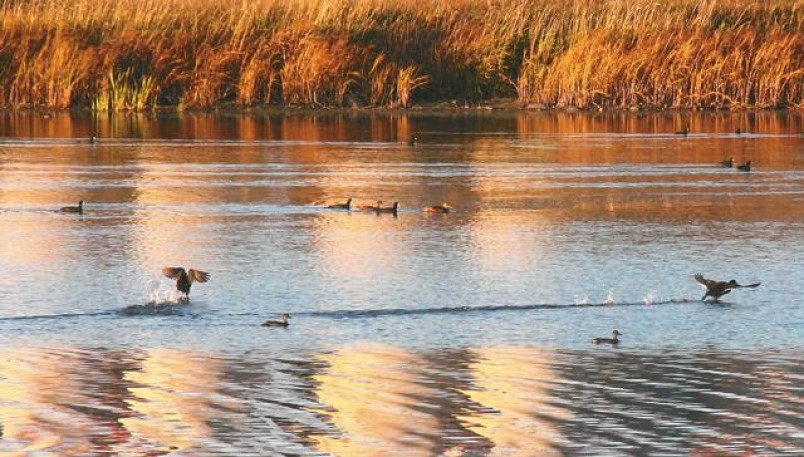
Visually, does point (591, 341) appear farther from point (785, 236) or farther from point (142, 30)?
point (142, 30)

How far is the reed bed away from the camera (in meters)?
33.1

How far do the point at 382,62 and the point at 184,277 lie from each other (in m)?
21.7

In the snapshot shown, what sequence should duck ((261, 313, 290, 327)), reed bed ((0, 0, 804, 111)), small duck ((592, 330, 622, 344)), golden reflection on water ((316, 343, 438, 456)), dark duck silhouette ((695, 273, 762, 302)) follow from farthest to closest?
reed bed ((0, 0, 804, 111)) < dark duck silhouette ((695, 273, 762, 302)) < duck ((261, 313, 290, 327)) < small duck ((592, 330, 622, 344)) < golden reflection on water ((316, 343, 438, 456))

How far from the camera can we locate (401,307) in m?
12.3

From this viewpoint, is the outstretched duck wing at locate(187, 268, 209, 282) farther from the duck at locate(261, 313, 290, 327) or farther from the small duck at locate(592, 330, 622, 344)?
the small duck at locate(592, 330, 622, 344)

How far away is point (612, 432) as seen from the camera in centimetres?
861

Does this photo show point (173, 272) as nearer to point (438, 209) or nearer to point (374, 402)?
point (374, 402)

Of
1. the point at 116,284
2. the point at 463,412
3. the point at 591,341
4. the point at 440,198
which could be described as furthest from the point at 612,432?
the point at 440,198

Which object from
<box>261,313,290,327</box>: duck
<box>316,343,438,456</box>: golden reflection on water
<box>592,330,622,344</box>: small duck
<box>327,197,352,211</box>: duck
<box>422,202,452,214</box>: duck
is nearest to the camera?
<box>316,343,438,456</box>: golden reflection on water

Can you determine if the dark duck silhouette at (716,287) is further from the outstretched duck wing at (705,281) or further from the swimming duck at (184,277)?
the swimming duck at (184,277)

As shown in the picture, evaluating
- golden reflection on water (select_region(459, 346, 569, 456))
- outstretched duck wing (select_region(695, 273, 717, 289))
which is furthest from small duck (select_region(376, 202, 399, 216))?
golden reflection on water (select_region(459, 346, 569, 456))

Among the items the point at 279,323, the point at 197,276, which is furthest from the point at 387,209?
the point at 279,323

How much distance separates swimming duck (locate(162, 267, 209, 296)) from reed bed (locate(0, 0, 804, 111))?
20.4 m

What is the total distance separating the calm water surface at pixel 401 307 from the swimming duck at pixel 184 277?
120 millimetres
